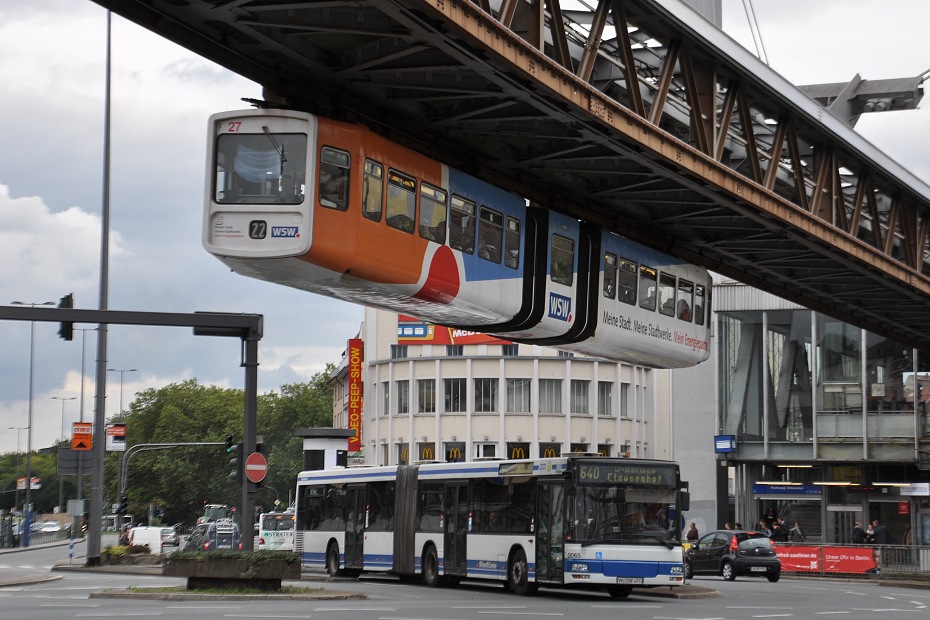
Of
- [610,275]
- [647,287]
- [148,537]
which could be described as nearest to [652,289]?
[647,287]

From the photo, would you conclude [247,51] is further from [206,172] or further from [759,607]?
[759,607]

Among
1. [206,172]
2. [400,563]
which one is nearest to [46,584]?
[400,563]

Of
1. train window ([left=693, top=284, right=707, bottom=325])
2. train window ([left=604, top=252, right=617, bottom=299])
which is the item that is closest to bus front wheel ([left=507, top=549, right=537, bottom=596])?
train window ([left=604, top=252, right=617, bottom=299])

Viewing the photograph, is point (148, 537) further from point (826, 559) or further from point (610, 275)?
point (610, 275)

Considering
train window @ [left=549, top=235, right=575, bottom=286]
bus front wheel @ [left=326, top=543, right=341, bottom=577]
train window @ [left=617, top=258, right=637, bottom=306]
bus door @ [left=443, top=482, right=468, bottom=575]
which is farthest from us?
bus front wheel @ [left=326, top=543, right=341, bottom=577]

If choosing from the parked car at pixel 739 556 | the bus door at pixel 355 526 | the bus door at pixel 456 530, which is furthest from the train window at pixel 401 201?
the parked car at pixel 739 556

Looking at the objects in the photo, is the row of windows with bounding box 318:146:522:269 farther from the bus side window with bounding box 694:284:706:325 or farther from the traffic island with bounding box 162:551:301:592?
the bus side window with bounding box 694:284:706:325

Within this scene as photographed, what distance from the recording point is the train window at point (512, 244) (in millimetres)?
24073

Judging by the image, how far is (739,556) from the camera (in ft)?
124

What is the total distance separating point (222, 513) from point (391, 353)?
43.5 ft

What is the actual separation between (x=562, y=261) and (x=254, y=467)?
6.69m

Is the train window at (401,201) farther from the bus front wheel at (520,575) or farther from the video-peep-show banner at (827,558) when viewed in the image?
the video-peep-show banner at (827,558)

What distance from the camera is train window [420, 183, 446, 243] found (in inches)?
845

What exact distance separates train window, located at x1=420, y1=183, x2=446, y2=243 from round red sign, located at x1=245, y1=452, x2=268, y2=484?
5551 millimetres
